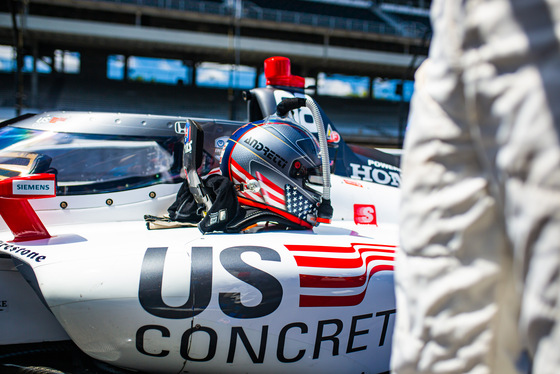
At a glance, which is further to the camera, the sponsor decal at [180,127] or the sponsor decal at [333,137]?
the sponsor decal at [333,137]

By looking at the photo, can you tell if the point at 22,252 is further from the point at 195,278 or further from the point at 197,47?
the point at 197,47

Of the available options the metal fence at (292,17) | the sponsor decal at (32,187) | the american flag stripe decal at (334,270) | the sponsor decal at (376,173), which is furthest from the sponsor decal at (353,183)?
the metal fence at (292,17)

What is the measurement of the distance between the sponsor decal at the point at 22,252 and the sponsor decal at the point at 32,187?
26 centimetres

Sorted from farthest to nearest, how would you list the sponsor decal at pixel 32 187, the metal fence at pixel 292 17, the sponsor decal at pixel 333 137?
the metal fence at pixel 292 17, the sponsor decal at pixel 333 137, the sponsor decal at pixel 32 187

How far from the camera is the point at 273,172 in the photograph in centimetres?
261

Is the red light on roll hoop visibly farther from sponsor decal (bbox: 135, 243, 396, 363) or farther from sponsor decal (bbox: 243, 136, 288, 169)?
sponsor decal (bbox: 135, 243, 396, 363)

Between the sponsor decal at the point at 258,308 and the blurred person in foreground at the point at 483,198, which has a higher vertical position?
the blurred person in foreground at the point at 483,198

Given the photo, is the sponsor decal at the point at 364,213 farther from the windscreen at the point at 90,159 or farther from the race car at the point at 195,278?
the windscreen at the point at 90,159

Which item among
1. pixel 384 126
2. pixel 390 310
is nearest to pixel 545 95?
pixel 390 310

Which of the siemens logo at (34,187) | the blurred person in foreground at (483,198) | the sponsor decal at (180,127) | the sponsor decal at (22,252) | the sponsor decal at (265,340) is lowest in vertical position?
the sponsor decal at (265,340)

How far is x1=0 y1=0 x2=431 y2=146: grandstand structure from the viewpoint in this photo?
2064 centimetres

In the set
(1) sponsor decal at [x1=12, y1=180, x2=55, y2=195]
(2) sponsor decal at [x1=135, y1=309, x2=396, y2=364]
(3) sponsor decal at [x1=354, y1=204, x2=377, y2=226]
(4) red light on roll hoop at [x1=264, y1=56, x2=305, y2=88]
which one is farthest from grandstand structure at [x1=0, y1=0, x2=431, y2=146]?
(2) sponsor decal at [x1=135, y1=309, x2=396, y2=364]

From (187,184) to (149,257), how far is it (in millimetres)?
1038

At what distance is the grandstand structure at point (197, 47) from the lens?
813 inches
